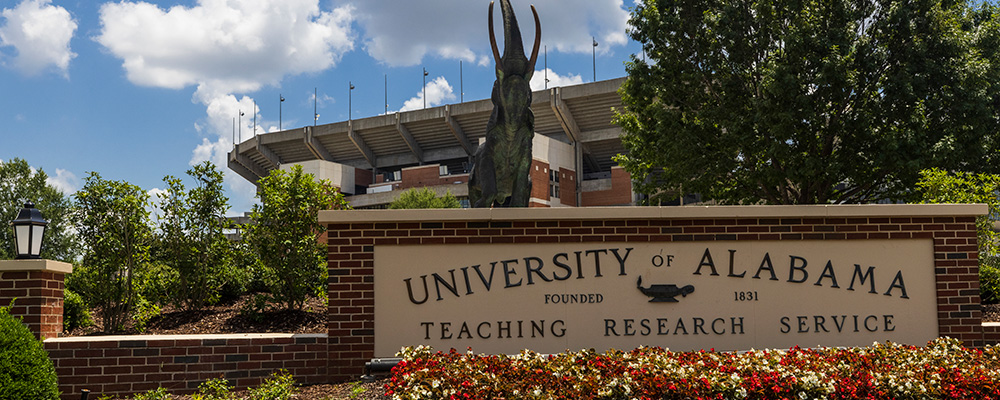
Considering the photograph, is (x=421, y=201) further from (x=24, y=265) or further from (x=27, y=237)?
(x=24, y=265)

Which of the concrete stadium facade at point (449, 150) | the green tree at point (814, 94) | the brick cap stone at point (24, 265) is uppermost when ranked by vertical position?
the concrete stadium facade at point (449, 150)

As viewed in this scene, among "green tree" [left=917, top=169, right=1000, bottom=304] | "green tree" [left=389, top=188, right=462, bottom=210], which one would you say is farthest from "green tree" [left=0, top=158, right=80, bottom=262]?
"green tree" [left=917, top=169, right=1000, bottom=304]

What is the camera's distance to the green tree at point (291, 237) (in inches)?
504

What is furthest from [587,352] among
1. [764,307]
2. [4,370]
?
[4,370]

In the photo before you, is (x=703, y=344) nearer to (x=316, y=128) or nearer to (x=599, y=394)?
(x=599, y=394)

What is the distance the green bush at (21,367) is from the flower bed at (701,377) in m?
2.84

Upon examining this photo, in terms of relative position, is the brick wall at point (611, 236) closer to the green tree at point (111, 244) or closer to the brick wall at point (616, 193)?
the green tree at point (111, 244)

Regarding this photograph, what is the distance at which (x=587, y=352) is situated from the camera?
7.01m

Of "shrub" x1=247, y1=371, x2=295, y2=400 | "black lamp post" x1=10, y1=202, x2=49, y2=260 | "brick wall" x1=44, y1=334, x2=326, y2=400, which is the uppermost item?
"black lamp post" x1=10, y1=202, x2=49, y2=260

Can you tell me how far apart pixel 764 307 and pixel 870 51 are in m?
12.6

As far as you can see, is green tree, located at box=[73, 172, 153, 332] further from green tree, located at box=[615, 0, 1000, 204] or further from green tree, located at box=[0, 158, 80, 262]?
green tree, located at box=[0, 158, 80, 262]

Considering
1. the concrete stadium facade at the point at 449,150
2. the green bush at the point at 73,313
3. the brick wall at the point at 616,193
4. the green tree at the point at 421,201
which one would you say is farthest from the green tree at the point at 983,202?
the brick wall at the point at 616,193

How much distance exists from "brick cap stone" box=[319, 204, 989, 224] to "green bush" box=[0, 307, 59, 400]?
2643 mm

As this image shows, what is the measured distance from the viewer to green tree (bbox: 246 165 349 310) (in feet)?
42.0
